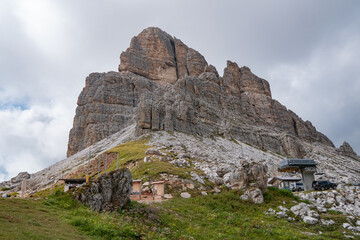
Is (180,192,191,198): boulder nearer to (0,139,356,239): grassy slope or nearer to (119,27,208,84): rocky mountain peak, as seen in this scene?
(0,139,356,239): grassy slope

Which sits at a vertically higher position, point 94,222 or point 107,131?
point 107,131

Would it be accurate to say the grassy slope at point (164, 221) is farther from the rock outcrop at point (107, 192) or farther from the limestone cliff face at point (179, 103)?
the limestone cliff face at point (179, 103)

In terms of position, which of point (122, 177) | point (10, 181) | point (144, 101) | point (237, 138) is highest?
point (144, 101)

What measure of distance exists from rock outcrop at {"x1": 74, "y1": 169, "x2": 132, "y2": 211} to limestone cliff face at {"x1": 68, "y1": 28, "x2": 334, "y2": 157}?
5994cm

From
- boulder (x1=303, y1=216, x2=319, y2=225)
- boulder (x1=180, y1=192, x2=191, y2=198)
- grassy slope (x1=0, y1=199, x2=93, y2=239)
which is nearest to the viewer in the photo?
grassy slope (x1=0, y1=199, x2=93, y2=239)

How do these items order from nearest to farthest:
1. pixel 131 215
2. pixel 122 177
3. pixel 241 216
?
1. pixel 131 215
2. pixel 122 177
3. pixel 241 216

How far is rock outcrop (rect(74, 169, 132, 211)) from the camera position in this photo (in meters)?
14.2

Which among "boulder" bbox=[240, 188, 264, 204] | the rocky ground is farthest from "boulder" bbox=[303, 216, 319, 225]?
the rocky ground

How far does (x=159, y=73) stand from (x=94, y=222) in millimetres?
171035

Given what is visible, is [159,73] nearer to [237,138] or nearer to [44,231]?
[237,138]

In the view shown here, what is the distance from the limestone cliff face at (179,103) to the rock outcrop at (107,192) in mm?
59939

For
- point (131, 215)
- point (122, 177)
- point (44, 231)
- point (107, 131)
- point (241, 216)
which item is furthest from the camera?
point (107, 131)

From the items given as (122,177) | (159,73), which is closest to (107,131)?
(159,73)

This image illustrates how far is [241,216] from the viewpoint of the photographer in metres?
19.2
